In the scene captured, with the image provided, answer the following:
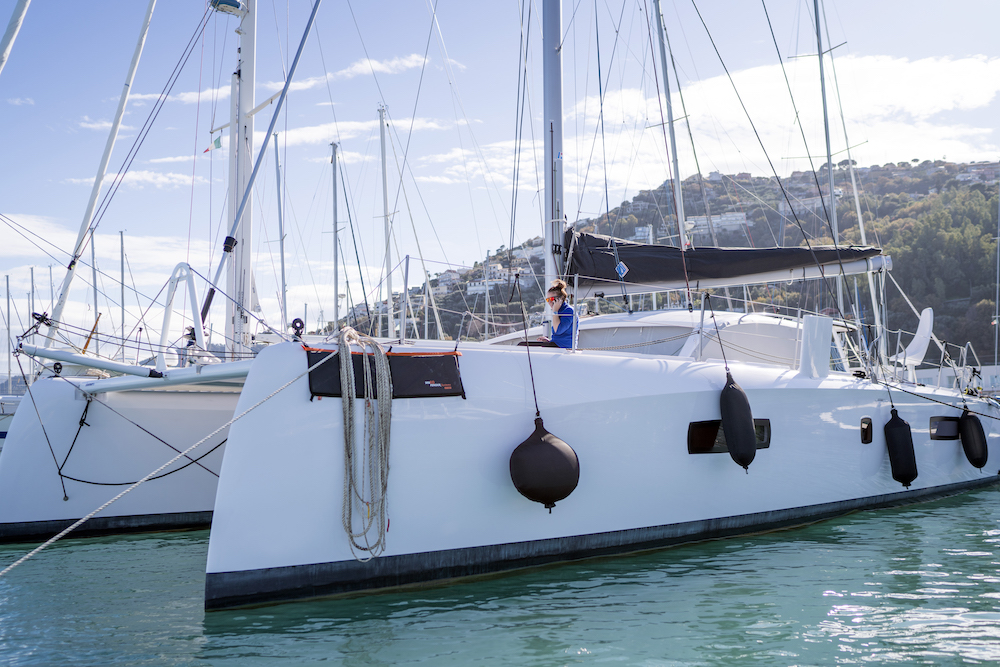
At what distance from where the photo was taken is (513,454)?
4.30 meters

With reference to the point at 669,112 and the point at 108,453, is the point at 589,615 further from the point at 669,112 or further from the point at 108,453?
the point at 669,112

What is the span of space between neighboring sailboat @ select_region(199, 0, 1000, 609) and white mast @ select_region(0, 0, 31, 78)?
7.33ft

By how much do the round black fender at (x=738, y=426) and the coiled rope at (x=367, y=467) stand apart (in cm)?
245

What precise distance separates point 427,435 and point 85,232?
417cm

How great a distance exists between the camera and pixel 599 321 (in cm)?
707

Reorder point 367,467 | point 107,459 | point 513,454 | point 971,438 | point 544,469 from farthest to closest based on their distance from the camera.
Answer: point 971,438 < point 107,459 < point 513,454 < point 544,469 < point 367,467

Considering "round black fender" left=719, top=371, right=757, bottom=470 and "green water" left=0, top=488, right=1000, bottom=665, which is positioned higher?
"round black fender" left=719, top=371, right=757, bottom=470

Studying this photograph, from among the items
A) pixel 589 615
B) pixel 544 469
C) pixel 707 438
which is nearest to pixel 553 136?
pixel 707 438

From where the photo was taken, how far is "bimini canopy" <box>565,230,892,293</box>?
6.71 m

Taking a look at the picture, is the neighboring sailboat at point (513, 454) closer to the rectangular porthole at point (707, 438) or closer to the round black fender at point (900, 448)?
the rectangular porthole at point (707, 438)

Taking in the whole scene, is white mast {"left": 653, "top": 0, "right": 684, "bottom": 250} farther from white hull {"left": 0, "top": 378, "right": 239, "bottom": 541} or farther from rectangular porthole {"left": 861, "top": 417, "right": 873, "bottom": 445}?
white hull {"left": 0, "top": 378, "right": 239, "bottom": 541}

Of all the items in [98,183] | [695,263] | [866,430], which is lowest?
[866,430]

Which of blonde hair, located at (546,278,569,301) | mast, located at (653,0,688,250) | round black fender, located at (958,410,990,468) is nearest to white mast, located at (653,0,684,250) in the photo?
mast, located at (653,0,688,250)

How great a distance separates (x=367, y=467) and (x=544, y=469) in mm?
1015
